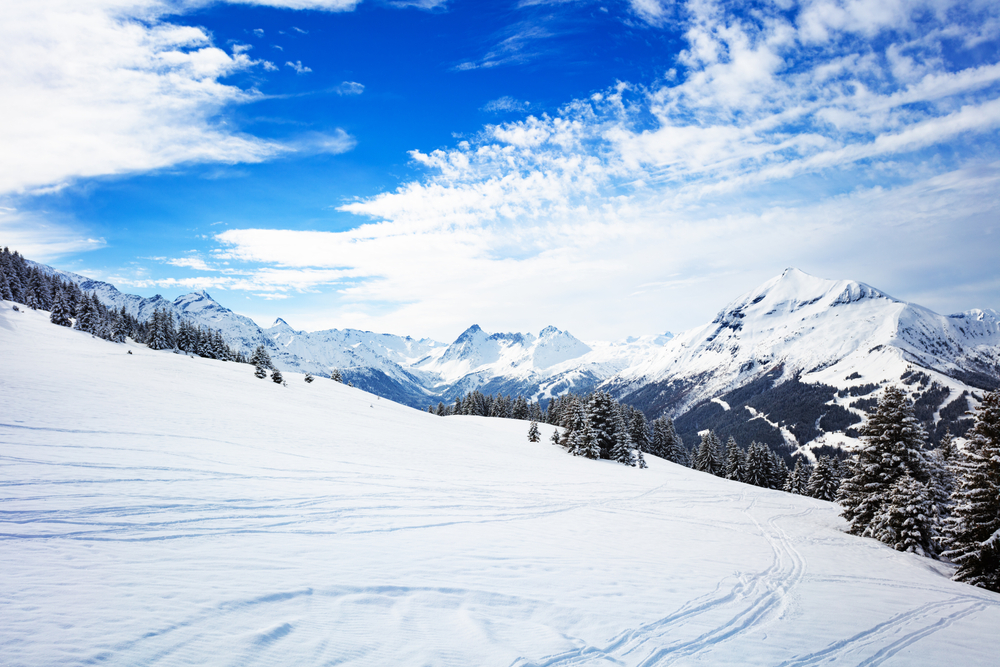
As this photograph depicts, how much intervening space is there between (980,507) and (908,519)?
358 cm

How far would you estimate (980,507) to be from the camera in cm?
1711

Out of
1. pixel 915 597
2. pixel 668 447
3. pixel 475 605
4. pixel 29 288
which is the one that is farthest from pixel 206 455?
pixel 29 288

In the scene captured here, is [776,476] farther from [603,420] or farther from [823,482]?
[603,420]

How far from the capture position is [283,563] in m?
8.63

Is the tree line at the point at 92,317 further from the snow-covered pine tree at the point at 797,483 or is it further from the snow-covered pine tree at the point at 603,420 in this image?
the snow-covered pine tree at the point at 797,483

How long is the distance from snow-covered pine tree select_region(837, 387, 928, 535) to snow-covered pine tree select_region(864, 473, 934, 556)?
0.89m

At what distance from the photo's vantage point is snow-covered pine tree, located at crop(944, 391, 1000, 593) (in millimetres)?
16656

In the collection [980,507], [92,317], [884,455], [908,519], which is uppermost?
[92,317]

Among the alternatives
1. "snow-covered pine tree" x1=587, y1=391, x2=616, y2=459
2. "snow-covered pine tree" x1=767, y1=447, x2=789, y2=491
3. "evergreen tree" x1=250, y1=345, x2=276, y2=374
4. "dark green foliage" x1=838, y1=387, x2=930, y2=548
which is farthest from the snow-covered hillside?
"snow-covered pine tree" x1=767, y1=447, x2=789, y2=491

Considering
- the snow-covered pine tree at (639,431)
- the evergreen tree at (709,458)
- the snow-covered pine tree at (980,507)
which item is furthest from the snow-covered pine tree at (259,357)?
the snow-covered pine tree at (980,507)

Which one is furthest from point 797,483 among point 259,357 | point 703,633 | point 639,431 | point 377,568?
point 259,357

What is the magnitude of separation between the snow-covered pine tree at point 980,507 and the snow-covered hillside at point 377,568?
1.65 metres

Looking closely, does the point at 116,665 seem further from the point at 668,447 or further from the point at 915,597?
the point at 668,447

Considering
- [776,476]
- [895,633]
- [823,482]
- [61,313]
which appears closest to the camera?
[895,633]
